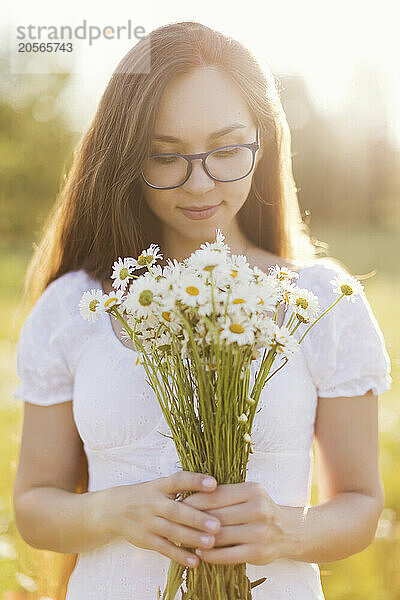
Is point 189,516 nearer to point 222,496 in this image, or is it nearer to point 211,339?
point 222,496

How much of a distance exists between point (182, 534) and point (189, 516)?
3 cm

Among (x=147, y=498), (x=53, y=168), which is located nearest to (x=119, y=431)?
(x=147, y=498)

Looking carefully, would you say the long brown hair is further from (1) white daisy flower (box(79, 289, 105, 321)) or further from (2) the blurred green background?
(1) white daisy flower (box(79, 289, 105, 321))

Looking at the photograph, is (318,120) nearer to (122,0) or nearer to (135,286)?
(122,0)

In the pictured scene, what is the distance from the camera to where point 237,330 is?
76cm

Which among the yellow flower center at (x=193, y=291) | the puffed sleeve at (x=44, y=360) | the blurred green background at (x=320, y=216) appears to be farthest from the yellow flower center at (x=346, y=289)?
the blurred green background at (x=320, y=216)

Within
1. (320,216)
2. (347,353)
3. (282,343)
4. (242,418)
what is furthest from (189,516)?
(320,216)

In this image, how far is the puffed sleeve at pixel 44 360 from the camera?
3.90 feet

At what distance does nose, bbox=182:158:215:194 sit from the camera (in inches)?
43.7

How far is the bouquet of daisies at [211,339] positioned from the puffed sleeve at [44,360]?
0.32 metres

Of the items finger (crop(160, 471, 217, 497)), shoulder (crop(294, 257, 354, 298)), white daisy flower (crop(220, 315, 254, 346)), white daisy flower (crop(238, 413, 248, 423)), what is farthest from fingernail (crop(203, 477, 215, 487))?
shoulder (crop(294, 257, 354, 298))

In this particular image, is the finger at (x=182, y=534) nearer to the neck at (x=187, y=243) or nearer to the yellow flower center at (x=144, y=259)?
the yellow flower center at (x=144, y=259)

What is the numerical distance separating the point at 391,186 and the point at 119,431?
7.83 meters

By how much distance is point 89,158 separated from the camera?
1.25 m
